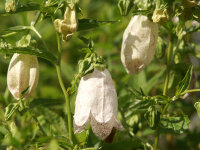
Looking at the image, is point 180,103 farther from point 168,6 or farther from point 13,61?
point 13,61

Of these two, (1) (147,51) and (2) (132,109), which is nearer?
(1) (147,51)

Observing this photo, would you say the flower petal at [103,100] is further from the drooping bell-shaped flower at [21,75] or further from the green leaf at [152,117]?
the drooping bell-shaped flower at [21,75]

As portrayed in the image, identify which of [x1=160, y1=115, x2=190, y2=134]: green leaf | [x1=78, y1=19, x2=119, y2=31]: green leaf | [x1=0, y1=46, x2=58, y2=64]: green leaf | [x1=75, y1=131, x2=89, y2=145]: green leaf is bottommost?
[x1=75, y1=131, x2=89, y2=145]: green leaf

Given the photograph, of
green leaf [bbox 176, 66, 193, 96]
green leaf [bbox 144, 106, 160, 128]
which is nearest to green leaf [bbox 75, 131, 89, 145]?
green leaf [bbox 144, 106, 160, 128]

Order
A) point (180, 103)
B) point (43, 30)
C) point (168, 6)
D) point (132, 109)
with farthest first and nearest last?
point (43, 30) → point (180, 103) → point (132, 109) → point (168, 6)

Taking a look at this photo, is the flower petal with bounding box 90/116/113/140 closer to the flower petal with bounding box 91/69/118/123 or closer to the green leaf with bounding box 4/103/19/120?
the flower petal with bounding box 91/69/118/123

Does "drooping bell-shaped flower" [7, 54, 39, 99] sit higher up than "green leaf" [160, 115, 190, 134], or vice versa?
"drooping bell-shaped flower" [7, 54, 39, 99]

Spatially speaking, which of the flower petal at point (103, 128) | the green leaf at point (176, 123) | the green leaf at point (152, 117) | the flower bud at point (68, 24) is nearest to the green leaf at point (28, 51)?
the flower bud at point (68, 24)

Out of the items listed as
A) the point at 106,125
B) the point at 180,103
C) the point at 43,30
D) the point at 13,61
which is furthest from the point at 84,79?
the point at 43,30
